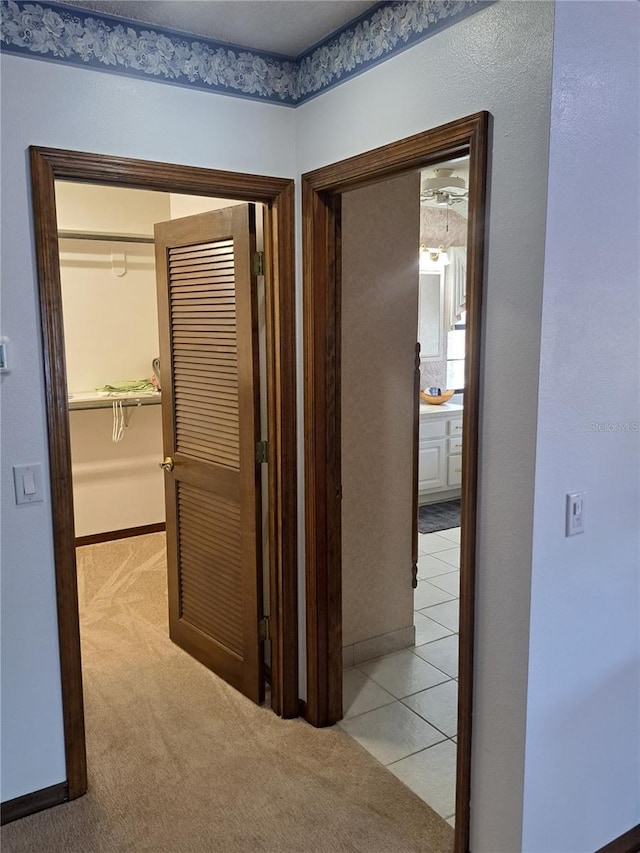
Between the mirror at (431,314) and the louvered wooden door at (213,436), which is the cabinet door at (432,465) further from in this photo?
the louvered wooden door at (213,436)

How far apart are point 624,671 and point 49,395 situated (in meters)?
1.86

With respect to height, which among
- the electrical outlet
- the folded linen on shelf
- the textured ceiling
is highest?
the textured ceiling

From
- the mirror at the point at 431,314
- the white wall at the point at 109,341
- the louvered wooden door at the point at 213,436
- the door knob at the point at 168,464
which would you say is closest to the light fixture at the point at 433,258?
the mirror at the point at 431,314

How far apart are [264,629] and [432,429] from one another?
3.08m

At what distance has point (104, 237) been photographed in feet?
14.9

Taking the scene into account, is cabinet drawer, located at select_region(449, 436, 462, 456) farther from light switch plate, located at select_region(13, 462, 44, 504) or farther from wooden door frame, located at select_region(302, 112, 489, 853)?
light switch plate, located at select_region(13, 462, 44, 504)

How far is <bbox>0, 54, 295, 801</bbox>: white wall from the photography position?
1.94 m

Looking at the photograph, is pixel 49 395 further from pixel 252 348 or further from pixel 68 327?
pixel 68 327

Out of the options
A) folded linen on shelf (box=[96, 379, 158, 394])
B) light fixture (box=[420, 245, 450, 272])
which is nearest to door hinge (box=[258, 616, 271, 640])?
folded linen on shelf (box=[96, 379, 158, 394])

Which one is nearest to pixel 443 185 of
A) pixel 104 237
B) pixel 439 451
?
pixel 439 451

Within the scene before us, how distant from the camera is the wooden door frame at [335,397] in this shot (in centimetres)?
174

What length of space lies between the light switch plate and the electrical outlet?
1520mm

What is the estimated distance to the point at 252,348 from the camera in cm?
259

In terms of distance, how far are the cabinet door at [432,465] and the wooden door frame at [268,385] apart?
3.02m
